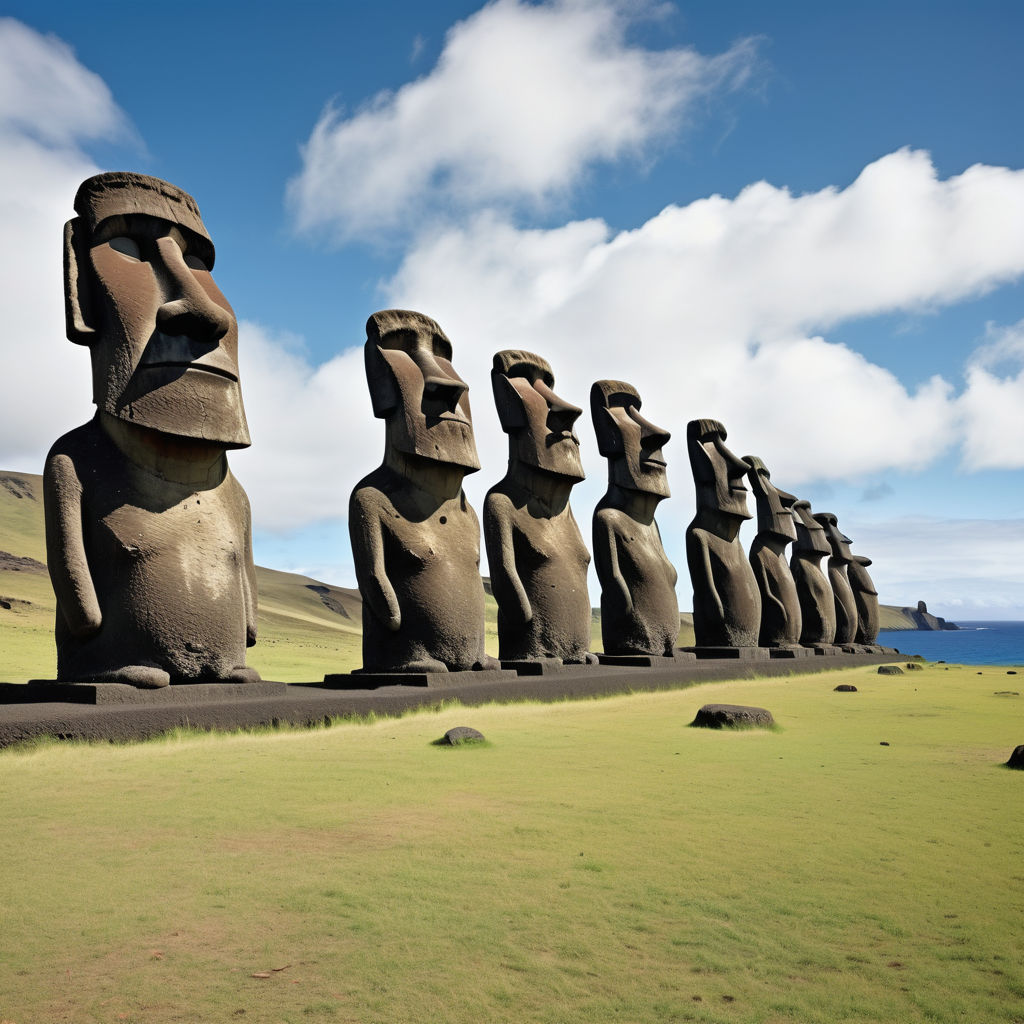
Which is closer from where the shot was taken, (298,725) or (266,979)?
(266,979)

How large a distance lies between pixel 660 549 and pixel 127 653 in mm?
7763

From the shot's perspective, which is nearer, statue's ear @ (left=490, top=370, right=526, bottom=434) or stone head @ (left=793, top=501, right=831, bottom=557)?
statue's ear @ (left=490, top=370, right=526, bottom=434)

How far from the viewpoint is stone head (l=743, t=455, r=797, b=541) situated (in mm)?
18172

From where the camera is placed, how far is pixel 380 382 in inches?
382

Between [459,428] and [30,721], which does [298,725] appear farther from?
[459,428]

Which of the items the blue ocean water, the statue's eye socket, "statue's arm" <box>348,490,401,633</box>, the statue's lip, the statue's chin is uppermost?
the statue's eye socket

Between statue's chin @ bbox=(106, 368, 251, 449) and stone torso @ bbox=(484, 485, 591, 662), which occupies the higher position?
statue's chin @ bbox=(106, 368, 251, 449)

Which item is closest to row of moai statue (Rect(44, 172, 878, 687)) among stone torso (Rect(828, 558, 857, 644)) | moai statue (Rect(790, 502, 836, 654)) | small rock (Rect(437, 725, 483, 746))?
small rock (Rect(437, 725, 483, 746))

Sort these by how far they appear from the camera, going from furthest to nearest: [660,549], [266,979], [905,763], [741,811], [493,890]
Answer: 1. [660,549]
2. [905,763]
3. [741,811]
4. [493,890]
5. [266,979]

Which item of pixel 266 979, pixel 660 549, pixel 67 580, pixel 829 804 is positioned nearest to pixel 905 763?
pixel 829 804

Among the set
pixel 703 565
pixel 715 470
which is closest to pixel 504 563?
pixel 703 565

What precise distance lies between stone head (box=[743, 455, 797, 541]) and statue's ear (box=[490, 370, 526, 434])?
7781 mm

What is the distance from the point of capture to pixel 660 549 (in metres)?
13.1

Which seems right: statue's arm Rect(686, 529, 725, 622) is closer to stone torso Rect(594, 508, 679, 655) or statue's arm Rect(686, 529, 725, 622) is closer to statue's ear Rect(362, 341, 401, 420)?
stone torso Rect(594, 508, 679, 655)
